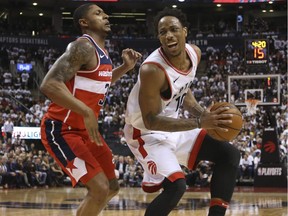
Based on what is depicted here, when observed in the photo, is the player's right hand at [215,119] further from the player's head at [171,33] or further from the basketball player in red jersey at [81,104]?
the basketball player in red jersey at [81,104]

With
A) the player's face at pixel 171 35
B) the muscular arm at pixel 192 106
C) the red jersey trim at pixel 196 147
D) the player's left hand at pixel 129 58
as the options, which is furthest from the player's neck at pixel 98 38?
the red jersey trim at pixel 196 147

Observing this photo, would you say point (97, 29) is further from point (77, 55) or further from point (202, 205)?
point (202, 205)

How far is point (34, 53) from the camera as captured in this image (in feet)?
92.2

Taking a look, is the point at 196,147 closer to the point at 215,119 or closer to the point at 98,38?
the point at 215,119

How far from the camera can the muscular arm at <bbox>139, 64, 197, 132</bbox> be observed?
422 cm

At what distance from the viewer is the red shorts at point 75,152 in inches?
178

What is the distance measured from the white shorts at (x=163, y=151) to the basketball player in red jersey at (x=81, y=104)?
0.91 ft

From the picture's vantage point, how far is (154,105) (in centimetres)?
427

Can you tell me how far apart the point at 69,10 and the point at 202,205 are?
2461cm

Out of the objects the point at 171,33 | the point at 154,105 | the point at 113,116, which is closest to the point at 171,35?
the point at 171,33

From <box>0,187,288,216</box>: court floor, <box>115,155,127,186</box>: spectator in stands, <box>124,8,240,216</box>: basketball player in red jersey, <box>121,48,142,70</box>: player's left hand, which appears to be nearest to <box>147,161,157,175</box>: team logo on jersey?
<box>124,8,240,216</box>: basketball player in red jersey

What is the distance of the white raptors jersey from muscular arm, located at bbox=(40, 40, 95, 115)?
48cm

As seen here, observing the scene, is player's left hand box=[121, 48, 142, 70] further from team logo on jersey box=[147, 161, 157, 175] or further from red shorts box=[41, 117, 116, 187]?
team logo on jersey box=[147, 161, 157, 175]

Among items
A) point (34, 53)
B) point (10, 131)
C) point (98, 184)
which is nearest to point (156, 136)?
point (98, 184)
